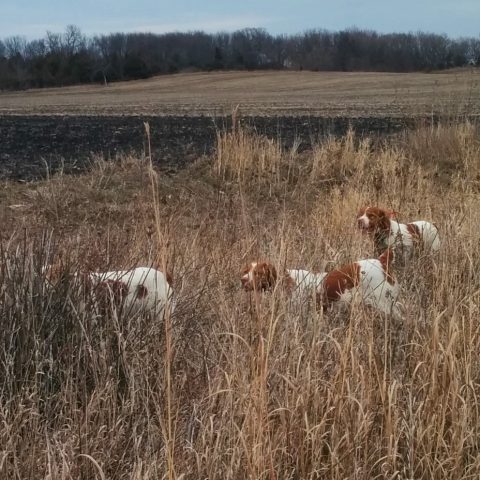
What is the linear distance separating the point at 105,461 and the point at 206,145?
41.0 feet

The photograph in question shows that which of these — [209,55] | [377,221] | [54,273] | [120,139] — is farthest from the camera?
[209,55]

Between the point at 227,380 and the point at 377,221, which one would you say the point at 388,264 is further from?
the point at 227,380

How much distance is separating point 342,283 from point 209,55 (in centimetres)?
9556

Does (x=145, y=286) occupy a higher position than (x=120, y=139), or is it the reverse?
(x=145, y=286)

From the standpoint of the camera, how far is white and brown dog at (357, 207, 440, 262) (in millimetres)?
4570

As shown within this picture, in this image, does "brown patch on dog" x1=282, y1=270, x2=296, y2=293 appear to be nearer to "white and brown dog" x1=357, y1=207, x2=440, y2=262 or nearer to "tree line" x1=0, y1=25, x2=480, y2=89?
"white and brown dog" x1=357, y1=207, x2=440, y2=262

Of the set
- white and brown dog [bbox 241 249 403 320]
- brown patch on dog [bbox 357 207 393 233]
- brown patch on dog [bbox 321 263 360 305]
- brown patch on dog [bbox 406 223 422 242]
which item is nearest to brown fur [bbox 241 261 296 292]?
white and brown dog [bbox 241 249 403 320]

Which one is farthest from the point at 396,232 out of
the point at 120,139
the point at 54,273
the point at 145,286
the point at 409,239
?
the point at 120,139

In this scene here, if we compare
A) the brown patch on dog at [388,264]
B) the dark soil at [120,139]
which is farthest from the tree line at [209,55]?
the brown patch on dog at [388,264]

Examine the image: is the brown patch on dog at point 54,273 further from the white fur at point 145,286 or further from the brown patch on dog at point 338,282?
Result: the brown patch on dog at point 338,282

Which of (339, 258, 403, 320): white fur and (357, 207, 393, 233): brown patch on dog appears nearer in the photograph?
(339, 258, 403, 320): white fur

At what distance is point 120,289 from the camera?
10.2 ft

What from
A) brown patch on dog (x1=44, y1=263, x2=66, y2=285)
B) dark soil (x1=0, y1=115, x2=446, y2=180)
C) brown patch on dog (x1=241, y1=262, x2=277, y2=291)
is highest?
brown patch on dog (x1=44, y1=263, x2=66, y2=285)

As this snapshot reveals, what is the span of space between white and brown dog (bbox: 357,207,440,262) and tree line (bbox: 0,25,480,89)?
4642 centimetres
